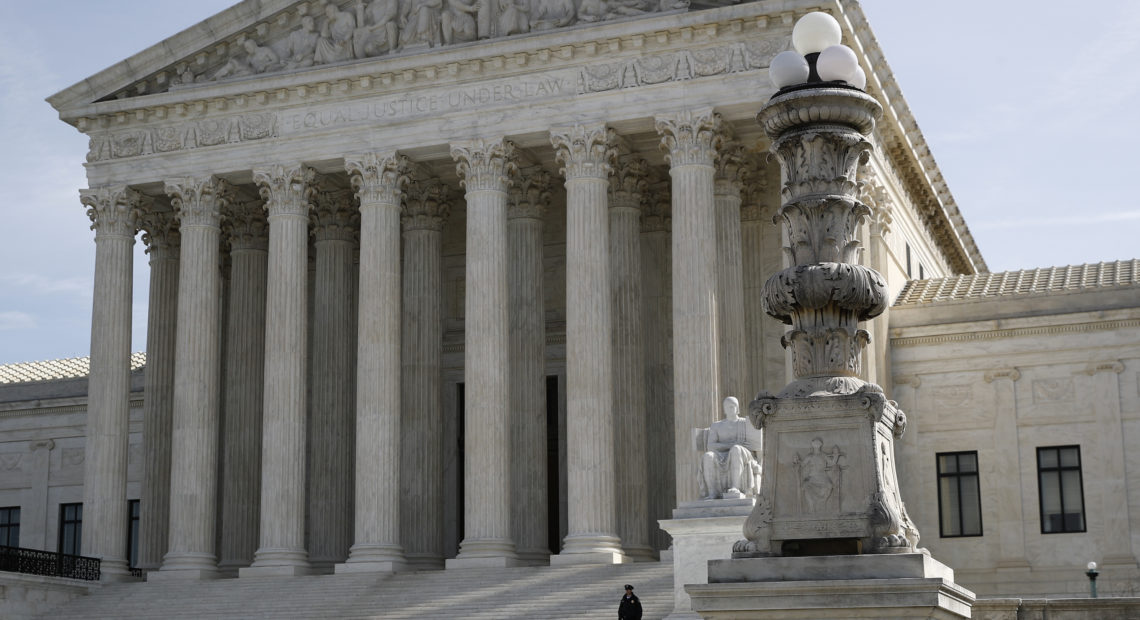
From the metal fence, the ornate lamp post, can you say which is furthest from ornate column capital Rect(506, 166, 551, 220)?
the ornate lamp post

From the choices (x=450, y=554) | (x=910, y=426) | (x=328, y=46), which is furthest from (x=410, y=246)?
(x=910, y=426)

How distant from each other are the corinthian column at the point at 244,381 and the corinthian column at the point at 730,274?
15208 millimetres

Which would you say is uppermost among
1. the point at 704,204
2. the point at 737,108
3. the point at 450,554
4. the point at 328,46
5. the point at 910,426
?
the point at 328,46

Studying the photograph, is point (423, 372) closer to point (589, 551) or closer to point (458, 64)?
point (458, 64)

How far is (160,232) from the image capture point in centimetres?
4875

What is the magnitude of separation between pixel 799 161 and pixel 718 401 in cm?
2573

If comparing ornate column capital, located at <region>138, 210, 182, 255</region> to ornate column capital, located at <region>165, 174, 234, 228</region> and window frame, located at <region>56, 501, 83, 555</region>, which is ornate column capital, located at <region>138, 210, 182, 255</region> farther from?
window frame, located at <region>56, 501, 83, 555</region>

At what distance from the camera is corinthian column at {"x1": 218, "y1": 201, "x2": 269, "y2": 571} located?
46969 millimetres

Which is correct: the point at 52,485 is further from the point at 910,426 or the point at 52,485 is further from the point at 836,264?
the point at 836,264

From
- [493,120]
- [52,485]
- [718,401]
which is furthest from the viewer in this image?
[52,485]

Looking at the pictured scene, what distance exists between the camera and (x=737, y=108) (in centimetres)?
3938

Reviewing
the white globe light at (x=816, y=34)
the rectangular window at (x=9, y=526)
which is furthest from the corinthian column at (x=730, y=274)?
the rectangular window at (x=9, y=526)

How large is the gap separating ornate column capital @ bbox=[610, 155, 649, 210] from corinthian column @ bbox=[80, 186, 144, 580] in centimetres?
1428

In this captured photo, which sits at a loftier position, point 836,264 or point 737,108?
point 737,108
